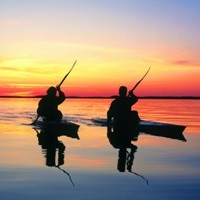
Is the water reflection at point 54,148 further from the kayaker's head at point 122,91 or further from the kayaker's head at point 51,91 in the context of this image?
the kayaker's head at point 122,91

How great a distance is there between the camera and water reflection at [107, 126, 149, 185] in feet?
36.8

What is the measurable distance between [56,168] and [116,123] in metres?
11.7

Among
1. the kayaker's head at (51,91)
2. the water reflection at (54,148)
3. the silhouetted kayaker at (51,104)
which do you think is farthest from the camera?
the silhouetted kayaker at (51,104)

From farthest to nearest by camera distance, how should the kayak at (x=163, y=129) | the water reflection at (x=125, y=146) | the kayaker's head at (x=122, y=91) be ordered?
the kayak at (x=163, y=129) → the kayaker's head at (x=122, y=91) → the water reflection at (x=125, y=146)

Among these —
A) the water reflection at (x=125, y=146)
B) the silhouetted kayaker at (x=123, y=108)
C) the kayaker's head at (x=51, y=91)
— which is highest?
the kayaker's head at (x=51, y=91)

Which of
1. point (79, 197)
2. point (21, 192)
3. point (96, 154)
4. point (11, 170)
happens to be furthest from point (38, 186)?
point (96, 154)

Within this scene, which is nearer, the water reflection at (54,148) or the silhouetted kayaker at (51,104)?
the water reflection at (54,148)

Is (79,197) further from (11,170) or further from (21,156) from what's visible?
(21,156)

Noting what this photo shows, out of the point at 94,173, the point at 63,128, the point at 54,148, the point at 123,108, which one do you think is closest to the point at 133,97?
the point at 123,108

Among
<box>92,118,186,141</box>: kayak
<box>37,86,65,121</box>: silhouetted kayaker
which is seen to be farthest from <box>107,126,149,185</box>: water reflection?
<box>37,86,65,121</box>: silhouetted kayaker

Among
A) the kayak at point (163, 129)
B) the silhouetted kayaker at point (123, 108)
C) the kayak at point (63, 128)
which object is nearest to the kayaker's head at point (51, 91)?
the kayak at point (63, 128)

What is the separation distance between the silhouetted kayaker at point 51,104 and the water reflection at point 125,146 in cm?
306

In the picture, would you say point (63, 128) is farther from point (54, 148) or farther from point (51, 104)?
point (54, 148)

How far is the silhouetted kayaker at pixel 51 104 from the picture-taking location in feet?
72.1
